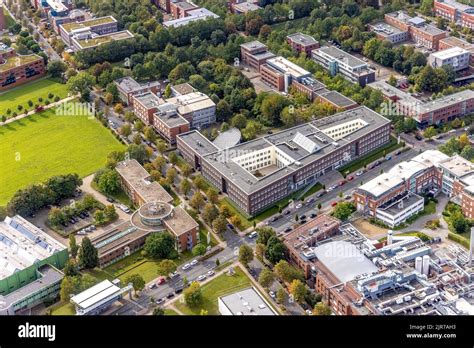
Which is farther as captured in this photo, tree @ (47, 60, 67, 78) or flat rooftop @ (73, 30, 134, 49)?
flat rooftop @ (73, 30, 134, 49)

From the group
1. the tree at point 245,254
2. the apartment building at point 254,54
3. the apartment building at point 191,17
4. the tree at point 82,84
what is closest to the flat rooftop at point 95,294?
the tree at point 245,254

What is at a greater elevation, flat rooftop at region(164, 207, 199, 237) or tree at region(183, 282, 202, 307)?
flat rooftop at region(164, 207, 199, 237)

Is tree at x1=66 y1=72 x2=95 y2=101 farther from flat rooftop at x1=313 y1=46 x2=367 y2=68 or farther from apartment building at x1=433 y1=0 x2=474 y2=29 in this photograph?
apartment building at x1=433 y1=0 x2=474 y2=29

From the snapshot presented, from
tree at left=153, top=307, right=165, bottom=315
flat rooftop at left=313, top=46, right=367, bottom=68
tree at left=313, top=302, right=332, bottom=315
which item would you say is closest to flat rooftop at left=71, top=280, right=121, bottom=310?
tree at left=153, top=307, right=165, bottom=315

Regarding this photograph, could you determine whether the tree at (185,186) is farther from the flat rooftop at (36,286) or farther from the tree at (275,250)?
the flat rooftop at (36,286)

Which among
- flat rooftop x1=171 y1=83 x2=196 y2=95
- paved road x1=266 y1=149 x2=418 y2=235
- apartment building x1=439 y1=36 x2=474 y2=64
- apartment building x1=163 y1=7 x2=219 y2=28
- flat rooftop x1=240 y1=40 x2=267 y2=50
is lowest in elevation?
paved road x1=266 y1=149 x2=418 y2=235
